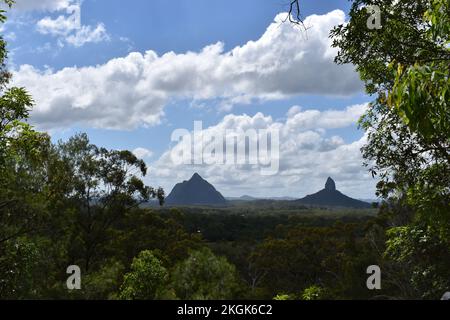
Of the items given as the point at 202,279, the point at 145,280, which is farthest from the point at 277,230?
the point at 145,280

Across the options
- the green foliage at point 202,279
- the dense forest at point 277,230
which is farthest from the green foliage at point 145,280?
the green foliage at point 202,279

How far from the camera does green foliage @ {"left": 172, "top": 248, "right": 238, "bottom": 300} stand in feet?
88.0

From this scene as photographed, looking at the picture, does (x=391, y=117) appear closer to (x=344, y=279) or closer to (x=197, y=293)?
(x=197, y=293)

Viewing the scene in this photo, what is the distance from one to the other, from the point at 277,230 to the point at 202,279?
26773 millimetres

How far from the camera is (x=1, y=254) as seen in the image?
15266mm

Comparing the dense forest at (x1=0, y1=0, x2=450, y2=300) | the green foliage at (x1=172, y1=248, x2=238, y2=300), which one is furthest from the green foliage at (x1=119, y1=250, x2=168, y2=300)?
the green foliage at (x1=172, y1=248, x2=238, y2=300)

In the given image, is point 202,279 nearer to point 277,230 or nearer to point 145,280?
point 145,280

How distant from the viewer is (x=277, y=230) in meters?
53.7

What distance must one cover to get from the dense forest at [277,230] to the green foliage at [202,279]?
0.09 m

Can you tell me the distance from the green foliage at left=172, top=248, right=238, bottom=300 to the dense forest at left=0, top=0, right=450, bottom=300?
9 centimetres

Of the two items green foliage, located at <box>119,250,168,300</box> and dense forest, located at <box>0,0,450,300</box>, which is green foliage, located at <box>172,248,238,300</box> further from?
green foliage, located at <box>119,250,168,300</box>
